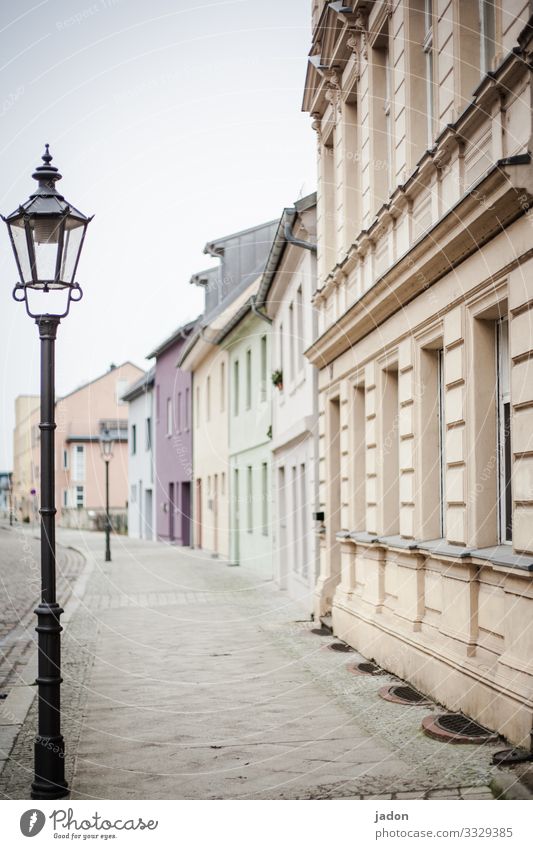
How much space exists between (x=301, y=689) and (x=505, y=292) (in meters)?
4.20

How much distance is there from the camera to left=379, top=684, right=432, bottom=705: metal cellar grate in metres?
8.90

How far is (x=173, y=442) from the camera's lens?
4091 centimetres

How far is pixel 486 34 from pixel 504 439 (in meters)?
2.97

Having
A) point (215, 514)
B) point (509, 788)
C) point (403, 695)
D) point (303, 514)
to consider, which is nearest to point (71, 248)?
point (509, 788)

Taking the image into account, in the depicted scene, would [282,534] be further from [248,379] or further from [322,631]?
[322,631]

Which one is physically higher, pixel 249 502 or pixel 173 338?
pixel 173 338

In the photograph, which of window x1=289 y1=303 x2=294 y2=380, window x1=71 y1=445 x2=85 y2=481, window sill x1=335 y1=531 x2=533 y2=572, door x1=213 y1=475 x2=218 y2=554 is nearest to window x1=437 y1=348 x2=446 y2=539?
window sill x1=335 y1=531 x2=533 y2=572

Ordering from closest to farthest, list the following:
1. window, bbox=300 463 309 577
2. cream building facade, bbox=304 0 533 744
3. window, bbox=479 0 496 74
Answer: cream building facade, bbox=304 0 533 744, window, bbox=479 0 496 74, window, bbox=300 463 309 577

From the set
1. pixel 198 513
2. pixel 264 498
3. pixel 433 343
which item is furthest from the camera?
pixel 198 513

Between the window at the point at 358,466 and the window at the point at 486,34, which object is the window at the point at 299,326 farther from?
the window at the point at 486,34

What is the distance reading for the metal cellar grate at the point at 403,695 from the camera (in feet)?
29.2

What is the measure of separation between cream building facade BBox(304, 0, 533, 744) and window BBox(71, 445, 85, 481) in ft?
188

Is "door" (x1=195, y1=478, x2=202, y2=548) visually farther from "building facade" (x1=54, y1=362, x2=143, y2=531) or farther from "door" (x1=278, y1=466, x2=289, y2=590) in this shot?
"building facade" (x1=54, y1=362, x2=143, y2=531)

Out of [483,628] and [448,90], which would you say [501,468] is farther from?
[448,90]
